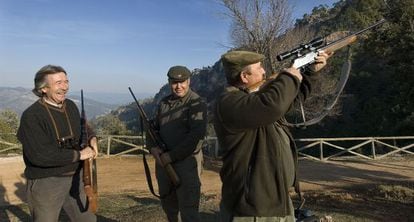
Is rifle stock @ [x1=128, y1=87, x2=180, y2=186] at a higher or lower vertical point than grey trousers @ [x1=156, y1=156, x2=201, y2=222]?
higher

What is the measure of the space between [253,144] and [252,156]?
7 centimetres

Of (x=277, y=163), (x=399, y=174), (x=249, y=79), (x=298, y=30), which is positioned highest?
→ (x=298, y=30)

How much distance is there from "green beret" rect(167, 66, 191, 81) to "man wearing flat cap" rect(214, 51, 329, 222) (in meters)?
1.78

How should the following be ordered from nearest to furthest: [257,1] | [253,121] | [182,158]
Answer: [253,121] → [182,158] → [257,1]

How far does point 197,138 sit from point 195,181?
43 centimetres

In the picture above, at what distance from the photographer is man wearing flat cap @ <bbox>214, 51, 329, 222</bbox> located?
7.98 feet

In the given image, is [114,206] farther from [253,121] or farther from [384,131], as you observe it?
[384,131]

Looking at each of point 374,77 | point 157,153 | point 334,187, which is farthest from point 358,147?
point 374,77

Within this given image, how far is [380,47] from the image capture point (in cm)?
1483

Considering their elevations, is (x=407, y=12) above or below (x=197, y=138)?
above

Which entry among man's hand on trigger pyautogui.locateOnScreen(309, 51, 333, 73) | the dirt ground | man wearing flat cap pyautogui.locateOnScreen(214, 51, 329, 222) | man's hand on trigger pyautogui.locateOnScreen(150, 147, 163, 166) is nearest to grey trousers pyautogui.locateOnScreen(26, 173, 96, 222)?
man's hand on trigger pyautogui.locateOnScreen(150, 147, 163, 166)

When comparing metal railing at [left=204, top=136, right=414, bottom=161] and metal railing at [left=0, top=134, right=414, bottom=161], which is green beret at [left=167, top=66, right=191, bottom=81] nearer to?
metal railing at [left=204, top=136, right=414, bottom=161]

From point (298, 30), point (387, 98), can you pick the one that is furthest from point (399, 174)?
point (387, 98)

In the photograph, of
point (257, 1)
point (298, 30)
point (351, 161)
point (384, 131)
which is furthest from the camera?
point (384, 131)
